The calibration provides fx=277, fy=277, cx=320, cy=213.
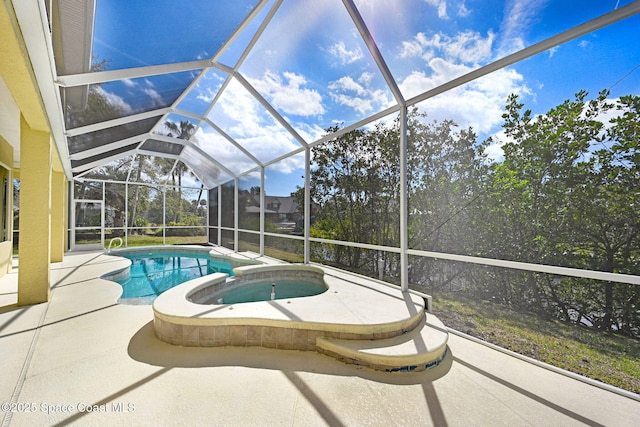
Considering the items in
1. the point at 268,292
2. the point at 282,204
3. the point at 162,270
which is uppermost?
the point at 282,204

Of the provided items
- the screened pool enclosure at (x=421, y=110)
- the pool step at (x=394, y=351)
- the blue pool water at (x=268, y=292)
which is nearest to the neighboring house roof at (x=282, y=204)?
the screened pool enclosure at (x=421, y=110)

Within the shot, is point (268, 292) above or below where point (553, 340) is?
below

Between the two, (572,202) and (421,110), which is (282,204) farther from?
(572,202)

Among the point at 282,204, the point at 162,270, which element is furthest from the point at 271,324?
the point at 162,270

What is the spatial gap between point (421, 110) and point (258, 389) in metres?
5.17

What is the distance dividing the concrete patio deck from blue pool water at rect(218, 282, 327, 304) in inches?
87.9

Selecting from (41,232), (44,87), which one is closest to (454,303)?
(44,87)

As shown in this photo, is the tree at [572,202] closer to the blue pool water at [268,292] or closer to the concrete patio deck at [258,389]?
the concrete patio deck at [258,389]

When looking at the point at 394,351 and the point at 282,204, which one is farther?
the point at 282,204

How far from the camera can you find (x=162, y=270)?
29.8 feet

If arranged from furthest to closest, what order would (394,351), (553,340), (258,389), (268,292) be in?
1. (268,292)
2. (553,340)
3. (394,351)
4. (258,389)

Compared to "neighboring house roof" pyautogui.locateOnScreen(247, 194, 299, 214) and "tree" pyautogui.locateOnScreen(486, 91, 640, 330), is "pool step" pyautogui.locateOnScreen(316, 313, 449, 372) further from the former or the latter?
"neighboring house roof" pyautogui.locateOnScreen(247, 194, 299, 214)

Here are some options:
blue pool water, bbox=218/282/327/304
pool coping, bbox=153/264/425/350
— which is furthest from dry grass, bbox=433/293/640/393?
blue pool water, bbox=218/282/327/304

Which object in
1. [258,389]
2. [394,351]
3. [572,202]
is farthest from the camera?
[572,202]
